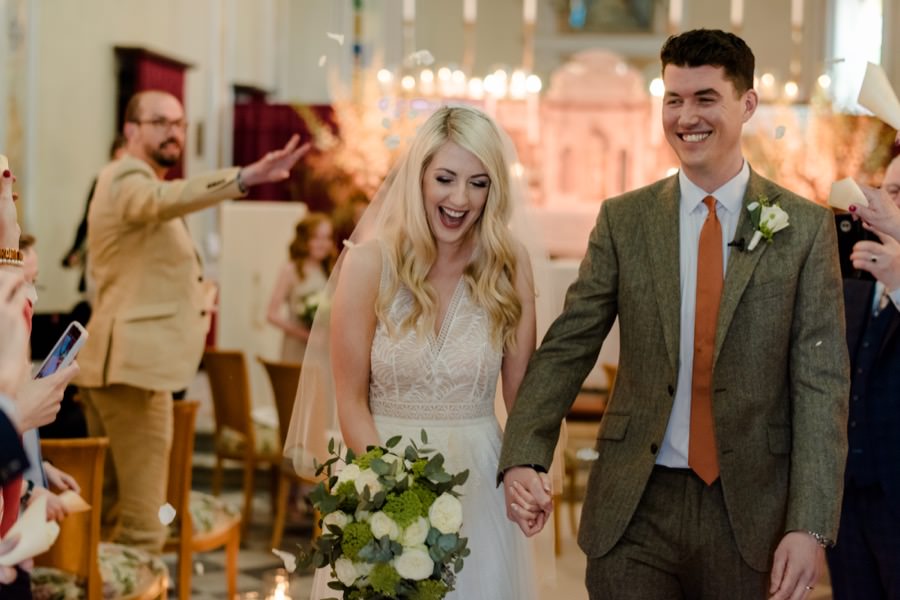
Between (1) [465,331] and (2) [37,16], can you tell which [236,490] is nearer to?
(2) [37,16]

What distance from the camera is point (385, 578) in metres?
2.51

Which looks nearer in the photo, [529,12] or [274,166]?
[274,166]

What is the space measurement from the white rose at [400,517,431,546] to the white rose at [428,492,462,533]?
0.03m

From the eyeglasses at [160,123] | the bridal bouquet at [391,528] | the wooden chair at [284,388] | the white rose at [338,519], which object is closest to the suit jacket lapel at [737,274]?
the bridal bouquet at [391,528]

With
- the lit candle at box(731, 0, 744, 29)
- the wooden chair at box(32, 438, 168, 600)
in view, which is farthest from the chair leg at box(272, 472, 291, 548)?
the lit candle at box(731, 0, 744, 29)

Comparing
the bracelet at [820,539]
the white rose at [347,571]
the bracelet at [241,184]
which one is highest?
the bracelet at [241,184]

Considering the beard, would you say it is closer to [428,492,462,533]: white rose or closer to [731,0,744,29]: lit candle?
[428,492,462,533]: white rose

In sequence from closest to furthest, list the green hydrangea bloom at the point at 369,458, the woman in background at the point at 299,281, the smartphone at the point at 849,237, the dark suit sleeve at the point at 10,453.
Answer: the dark suit sleeve at the point at 10,453 < the green hydrangea bloom at the point at 369,458 < the smartphone at the point at 849,237 < the woman in background at the point at 299,281

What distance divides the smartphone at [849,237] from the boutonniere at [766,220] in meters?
1.00

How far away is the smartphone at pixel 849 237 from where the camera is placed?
3.77 m

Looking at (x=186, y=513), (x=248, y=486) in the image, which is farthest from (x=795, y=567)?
(x=248, y=486)

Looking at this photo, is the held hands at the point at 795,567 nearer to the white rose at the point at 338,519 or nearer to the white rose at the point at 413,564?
the white rose at the point at 413,564

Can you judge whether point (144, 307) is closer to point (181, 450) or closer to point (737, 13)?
point (181, 450)

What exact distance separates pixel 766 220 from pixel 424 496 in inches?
39.1
